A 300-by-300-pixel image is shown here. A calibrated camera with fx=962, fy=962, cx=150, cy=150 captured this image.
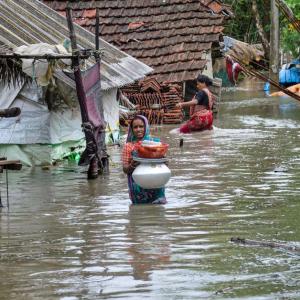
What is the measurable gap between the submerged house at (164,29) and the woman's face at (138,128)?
12551 millimetres

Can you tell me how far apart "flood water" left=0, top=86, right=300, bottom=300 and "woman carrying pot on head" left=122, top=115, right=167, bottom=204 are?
149 mm

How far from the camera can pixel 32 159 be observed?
14453mm

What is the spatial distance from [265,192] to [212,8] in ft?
45.0

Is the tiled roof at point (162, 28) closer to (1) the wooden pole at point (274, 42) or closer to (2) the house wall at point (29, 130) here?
(1) the wooden pole at point (274, 42)

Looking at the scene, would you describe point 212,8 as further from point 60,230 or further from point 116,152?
point 60,230

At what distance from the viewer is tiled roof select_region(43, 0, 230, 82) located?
2316 centimetres

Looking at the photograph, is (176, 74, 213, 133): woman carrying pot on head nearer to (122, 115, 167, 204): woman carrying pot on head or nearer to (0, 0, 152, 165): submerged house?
(0, 0, 152, 165): submerged house

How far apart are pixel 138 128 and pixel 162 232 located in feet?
5.52

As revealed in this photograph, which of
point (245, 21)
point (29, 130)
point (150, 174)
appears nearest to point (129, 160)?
point (150, 174)

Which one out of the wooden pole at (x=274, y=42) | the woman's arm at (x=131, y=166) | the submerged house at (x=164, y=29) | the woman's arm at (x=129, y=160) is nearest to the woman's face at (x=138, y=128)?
the woman's arm at (x=129, y=160)

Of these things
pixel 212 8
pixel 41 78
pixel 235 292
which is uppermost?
pixel 212 8

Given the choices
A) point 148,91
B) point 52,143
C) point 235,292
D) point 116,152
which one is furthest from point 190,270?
point 148,91

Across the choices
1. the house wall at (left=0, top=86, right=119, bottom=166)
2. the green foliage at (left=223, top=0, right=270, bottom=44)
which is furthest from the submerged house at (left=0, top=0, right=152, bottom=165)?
the green foliage at (left=223, top=0, right=270, bottom=44)

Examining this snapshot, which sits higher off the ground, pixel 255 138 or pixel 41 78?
pixel 41 78
